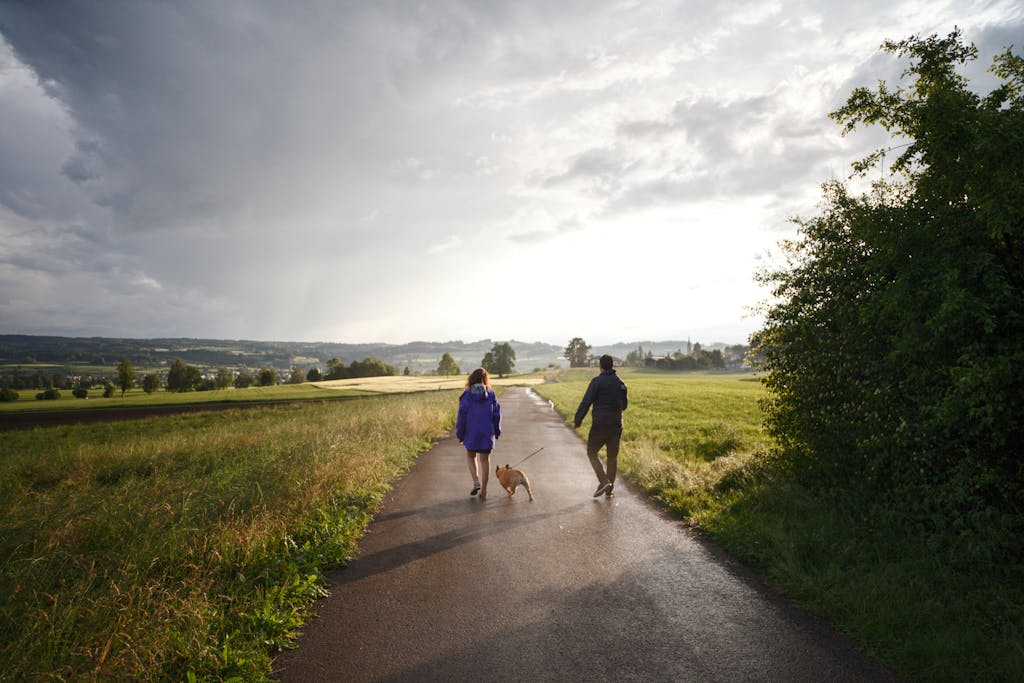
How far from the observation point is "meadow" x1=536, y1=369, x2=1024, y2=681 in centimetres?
358

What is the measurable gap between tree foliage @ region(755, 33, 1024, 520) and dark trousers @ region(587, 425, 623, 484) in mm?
3076

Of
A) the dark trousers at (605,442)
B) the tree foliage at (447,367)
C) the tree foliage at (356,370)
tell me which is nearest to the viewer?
the dark trousers at (605,442)

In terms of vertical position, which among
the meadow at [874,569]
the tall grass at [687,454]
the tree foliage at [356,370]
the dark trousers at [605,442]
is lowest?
the tree foliage at [356,370]

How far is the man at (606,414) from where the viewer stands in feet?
27.6

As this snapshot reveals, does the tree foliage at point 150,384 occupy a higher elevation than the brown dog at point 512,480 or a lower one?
lower

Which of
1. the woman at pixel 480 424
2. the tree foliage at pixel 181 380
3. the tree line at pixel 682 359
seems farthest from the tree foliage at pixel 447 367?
the woman at pixel 480 424

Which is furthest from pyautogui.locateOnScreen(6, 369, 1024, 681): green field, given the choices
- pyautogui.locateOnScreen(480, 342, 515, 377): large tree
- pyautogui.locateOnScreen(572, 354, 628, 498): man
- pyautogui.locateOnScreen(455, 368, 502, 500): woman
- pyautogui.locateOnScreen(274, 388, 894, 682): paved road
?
pyautogui.locateOnScreen(480, 342, 515, 377): large tree

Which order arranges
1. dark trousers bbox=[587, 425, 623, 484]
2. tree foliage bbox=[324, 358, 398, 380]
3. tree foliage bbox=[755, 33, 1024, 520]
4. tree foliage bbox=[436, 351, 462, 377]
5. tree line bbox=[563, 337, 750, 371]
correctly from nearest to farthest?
tree foliage bbox=[755, 33, 1024, 520] < dark trousers bbox=[587, 425, 623, 484] < tree foliage bbox=[324, 358, 398, 380] < tree foliage bbox=[436, 351, 462, 377] < tree line bbox=[563, 337, 750, 371]

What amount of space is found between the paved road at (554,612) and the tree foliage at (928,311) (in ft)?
8.39

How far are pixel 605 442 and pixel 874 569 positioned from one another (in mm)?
4404

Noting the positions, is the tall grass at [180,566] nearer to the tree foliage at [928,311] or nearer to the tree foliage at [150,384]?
the tree foliage at [928,311]

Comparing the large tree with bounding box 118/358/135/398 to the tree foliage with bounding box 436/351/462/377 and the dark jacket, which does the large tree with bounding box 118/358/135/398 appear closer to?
the tree foliage with bounding box 436/351/462/377

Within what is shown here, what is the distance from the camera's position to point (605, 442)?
28.5 feet

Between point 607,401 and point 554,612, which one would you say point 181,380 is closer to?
point 607,401
